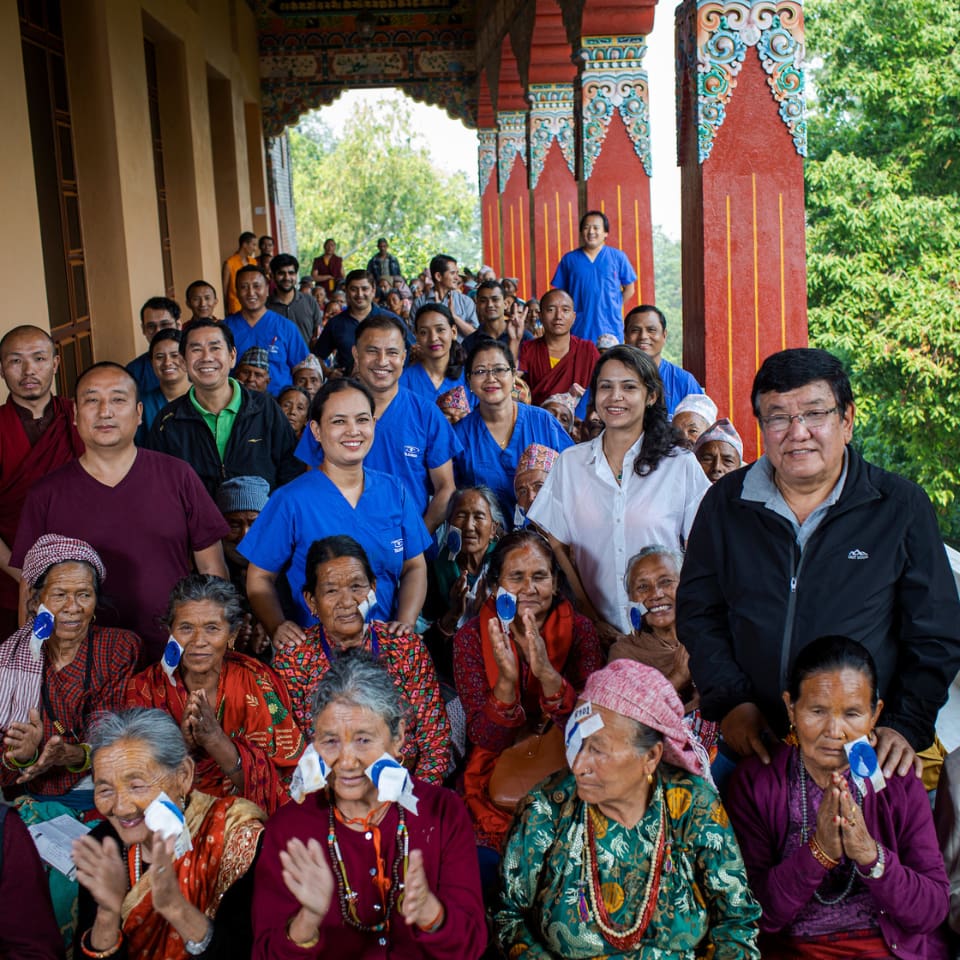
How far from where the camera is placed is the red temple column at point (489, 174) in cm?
1811

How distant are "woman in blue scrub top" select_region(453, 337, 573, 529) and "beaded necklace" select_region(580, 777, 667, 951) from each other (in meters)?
2.19

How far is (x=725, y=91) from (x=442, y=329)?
1.99 metres

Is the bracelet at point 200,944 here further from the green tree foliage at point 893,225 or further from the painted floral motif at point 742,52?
the green tree foliage at point 893,225

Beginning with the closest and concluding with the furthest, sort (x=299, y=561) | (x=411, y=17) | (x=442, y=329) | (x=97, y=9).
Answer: (x=299, y=561)
(x=442, y=329)
(x=97, y=9)
(x=411, y=17)

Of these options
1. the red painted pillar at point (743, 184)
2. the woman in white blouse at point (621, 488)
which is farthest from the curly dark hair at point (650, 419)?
the red painted pillar at point (743, 184)

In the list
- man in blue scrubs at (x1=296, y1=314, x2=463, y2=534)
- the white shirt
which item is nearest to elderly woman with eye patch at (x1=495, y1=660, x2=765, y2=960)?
the white shirt

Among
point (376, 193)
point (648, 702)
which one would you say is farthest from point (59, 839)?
point (376, 193)

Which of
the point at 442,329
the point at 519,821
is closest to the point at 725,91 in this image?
the point at 442,329

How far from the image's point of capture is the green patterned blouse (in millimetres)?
2361

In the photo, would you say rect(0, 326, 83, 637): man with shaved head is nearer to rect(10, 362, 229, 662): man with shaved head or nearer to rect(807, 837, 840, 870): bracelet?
rect(10, 362, 229, 662): man with shaved head

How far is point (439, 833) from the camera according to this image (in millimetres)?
2385

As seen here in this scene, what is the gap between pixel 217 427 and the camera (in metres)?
4.34

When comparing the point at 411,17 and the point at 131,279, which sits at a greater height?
the point at 411,17

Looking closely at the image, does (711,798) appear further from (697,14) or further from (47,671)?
(697,14)
